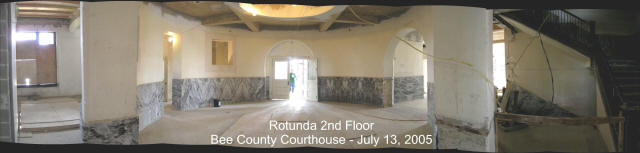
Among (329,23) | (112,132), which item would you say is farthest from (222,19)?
(112,132)

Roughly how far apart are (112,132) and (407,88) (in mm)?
8014

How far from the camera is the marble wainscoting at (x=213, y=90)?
22.9ft

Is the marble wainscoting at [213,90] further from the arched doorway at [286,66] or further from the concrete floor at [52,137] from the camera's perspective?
the concrete floor at [52,137]

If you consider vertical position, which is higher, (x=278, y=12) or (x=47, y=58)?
(x=278, y=12)

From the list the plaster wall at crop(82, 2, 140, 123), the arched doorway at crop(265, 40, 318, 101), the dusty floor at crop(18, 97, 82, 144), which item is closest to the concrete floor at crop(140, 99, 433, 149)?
the dusty floor at crop(18, 97, 82, 144)

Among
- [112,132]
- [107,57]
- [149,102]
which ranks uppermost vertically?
[107,57]

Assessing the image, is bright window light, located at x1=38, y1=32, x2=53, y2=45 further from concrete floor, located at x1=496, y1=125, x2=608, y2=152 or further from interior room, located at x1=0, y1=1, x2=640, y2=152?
concrete floor, located at x1=496, y1=125, x2=608, y2=152

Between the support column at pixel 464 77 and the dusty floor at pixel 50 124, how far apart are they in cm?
519

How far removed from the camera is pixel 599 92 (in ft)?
17.9

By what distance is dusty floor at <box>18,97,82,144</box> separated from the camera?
165 inches

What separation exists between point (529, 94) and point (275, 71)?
7.72 meters

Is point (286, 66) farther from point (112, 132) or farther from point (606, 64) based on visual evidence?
point (606, 64)

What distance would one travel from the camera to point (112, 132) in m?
3.29

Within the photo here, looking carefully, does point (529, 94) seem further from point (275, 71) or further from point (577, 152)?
point (275, 71)
